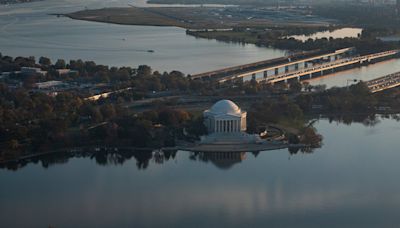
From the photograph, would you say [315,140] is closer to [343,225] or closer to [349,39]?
[343,225]

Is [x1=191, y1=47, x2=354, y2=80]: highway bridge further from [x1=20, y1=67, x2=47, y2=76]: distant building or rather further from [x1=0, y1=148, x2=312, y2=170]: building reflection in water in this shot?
[x1=0, y1=148, x2=312, y2=170]: building reflection in water

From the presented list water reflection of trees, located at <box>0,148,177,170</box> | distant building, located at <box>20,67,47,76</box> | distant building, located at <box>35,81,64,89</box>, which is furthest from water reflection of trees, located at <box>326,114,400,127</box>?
distant building, located at <box>20,67,47,76</box>

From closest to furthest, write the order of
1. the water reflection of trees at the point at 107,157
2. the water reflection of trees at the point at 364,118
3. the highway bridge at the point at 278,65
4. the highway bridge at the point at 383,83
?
the water reflection of trees at the point at 107,157 < the water reflection of trees at the point at 364,118 < the highway bridge at the point at 383,83 < the highway bridge at the point at 278,65

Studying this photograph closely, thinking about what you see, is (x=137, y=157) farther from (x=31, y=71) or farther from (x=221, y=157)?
(x=31, y=71)

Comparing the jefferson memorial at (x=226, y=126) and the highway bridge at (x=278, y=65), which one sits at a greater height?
the jefferson memorial at (x=226, y=126)

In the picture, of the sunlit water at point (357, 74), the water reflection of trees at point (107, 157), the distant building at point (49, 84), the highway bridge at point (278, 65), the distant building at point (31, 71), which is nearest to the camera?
the water reflection of trees at point (107, 157)

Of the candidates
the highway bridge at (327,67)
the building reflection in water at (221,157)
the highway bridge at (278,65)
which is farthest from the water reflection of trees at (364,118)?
the highway bridge at (278,65)

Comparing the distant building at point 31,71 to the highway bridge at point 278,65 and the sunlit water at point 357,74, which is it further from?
the sunlit water at point 357,74
